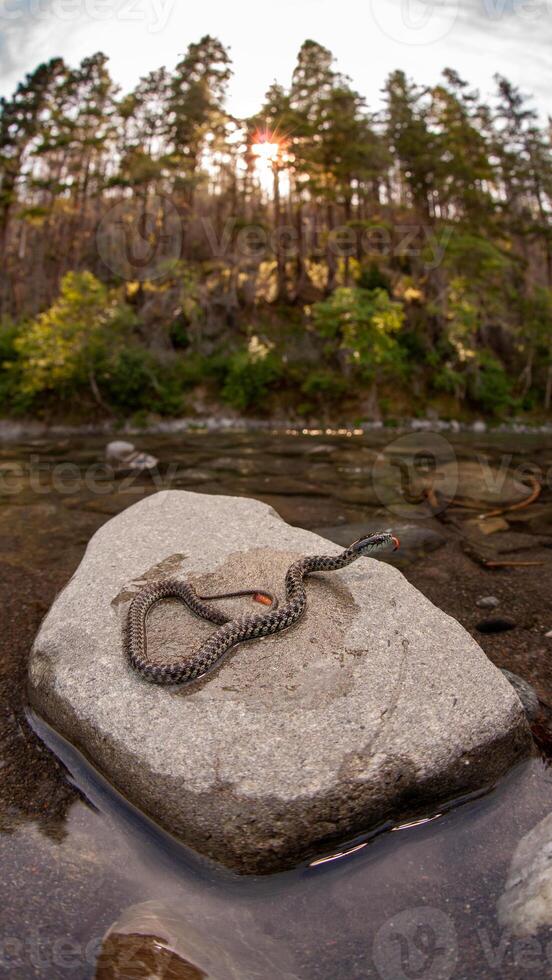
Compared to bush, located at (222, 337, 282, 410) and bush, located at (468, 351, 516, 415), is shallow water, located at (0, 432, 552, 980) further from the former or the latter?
bush, located at (468, 351, 516, 415)

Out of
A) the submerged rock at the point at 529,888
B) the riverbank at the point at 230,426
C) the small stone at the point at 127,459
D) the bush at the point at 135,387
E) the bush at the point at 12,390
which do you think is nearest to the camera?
the submerged rock at the point at 529,888

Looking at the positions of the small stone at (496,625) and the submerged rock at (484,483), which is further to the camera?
the submerged rock at (484,483)

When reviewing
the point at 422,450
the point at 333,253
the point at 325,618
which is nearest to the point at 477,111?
the point at 333,253

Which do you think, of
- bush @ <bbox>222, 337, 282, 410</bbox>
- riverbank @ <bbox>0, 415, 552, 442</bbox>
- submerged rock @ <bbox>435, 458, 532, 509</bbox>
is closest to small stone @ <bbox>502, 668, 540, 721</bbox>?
submerged rock @ <bbox>435, 458, 532, 509</bbox>

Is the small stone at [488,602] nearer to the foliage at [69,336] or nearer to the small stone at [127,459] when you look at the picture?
the small stone at [127,459]

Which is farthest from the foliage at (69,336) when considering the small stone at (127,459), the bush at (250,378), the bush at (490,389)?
the bush at (490,389)

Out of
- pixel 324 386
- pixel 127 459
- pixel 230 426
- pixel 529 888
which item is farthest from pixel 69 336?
pixel 529 888

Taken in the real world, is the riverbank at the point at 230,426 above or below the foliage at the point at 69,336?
below
